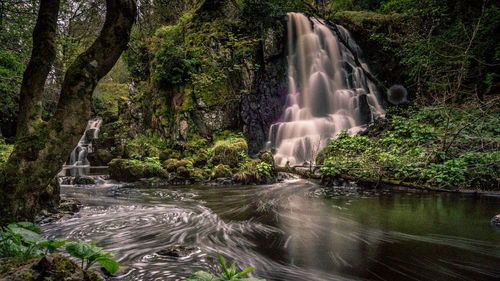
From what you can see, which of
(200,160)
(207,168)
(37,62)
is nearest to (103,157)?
(200,160)

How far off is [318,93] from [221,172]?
917 cm

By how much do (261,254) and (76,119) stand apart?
111 inches

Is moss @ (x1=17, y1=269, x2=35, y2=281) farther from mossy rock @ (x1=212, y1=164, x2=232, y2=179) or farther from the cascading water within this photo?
the cascading water

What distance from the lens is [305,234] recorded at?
4016 millimetres

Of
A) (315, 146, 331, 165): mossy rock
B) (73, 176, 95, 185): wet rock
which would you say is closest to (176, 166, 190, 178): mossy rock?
(73, 176, 95, 185): wet rock

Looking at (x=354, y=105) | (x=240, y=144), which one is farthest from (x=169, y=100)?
(x=354, y=105)

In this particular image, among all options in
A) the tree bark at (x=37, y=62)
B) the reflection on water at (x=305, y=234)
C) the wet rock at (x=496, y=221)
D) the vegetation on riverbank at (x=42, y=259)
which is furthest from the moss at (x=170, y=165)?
the wet rock at (x=496, y=221)

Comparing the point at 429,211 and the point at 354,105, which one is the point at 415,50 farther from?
the point at 429,211

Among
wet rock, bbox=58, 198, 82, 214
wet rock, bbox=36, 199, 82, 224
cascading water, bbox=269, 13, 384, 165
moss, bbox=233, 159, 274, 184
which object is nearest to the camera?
wet rock, bbox=36, 199, 82, 224

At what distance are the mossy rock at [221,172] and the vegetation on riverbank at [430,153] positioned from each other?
13.1 ft

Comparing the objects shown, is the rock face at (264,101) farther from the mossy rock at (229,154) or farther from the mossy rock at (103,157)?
the mossy rock at (103,157)

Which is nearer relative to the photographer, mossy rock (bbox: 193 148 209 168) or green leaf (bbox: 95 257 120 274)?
green leaf (bbox: 95 257 120 274)

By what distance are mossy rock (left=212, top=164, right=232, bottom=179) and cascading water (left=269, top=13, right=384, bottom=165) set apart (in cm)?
372

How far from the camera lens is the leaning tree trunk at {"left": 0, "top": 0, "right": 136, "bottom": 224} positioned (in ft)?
7.52
